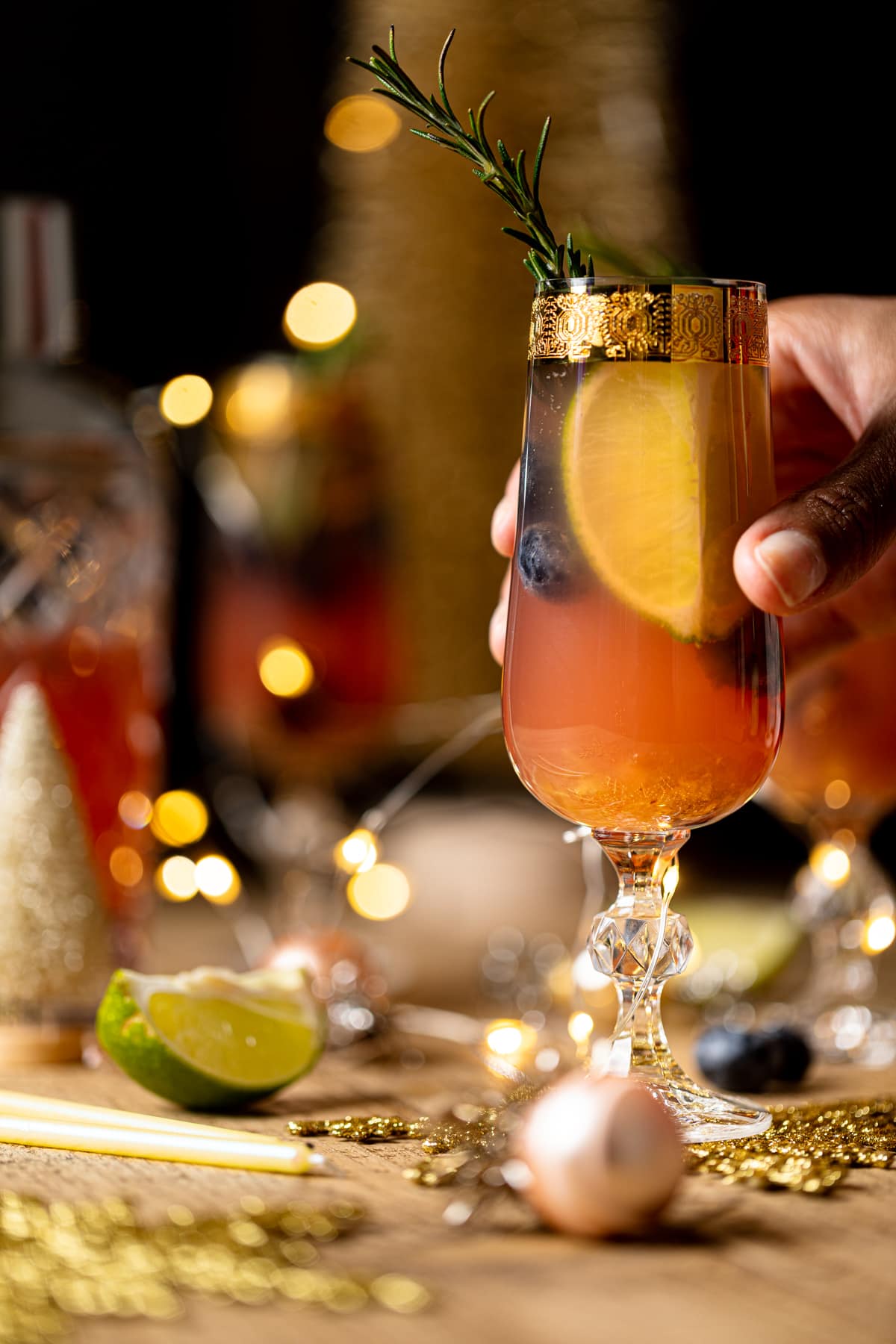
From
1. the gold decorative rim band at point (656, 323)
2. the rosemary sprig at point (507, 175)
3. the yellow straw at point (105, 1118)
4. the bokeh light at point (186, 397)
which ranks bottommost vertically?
the yellow straw at point (105, 1118)

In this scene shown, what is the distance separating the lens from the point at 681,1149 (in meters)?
0.75

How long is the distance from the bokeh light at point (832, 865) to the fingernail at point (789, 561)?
494 millimetres

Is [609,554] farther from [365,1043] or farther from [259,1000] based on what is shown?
[365,1043]

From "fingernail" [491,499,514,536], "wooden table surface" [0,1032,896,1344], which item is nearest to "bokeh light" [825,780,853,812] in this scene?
"fingernail" [491,499,514,536]

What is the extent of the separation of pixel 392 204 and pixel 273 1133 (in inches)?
59.7

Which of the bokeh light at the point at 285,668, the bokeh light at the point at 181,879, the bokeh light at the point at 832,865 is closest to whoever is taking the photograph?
the bokeh light at the point at 832,865

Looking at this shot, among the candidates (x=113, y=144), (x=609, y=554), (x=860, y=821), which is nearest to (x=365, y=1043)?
(x=860, y=821)

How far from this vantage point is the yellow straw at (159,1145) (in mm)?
856

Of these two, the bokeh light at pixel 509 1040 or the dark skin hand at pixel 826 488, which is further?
the bokeh light at pixel 509 1040

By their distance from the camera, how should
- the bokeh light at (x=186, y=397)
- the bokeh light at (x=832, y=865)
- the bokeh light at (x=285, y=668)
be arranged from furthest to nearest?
the bokeh light at (x=285, y=668) < the bokeh light at (x=186, y=397) < the bokeh light at (x=832, y=865)

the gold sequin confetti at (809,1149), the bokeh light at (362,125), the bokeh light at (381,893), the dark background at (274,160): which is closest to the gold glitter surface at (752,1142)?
the gold sequin confetti at (809,1149)

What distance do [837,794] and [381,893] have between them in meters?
0.65

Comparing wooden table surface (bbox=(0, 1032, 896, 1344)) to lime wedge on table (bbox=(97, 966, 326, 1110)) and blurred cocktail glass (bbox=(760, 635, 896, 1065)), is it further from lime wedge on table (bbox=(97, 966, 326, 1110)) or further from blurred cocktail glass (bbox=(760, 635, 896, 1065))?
blurred cocktail glass (bbox=(760, 635, 896, 1065))

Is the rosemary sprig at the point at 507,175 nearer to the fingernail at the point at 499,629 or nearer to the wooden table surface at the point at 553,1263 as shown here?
the fingernail at the point at 499,629
